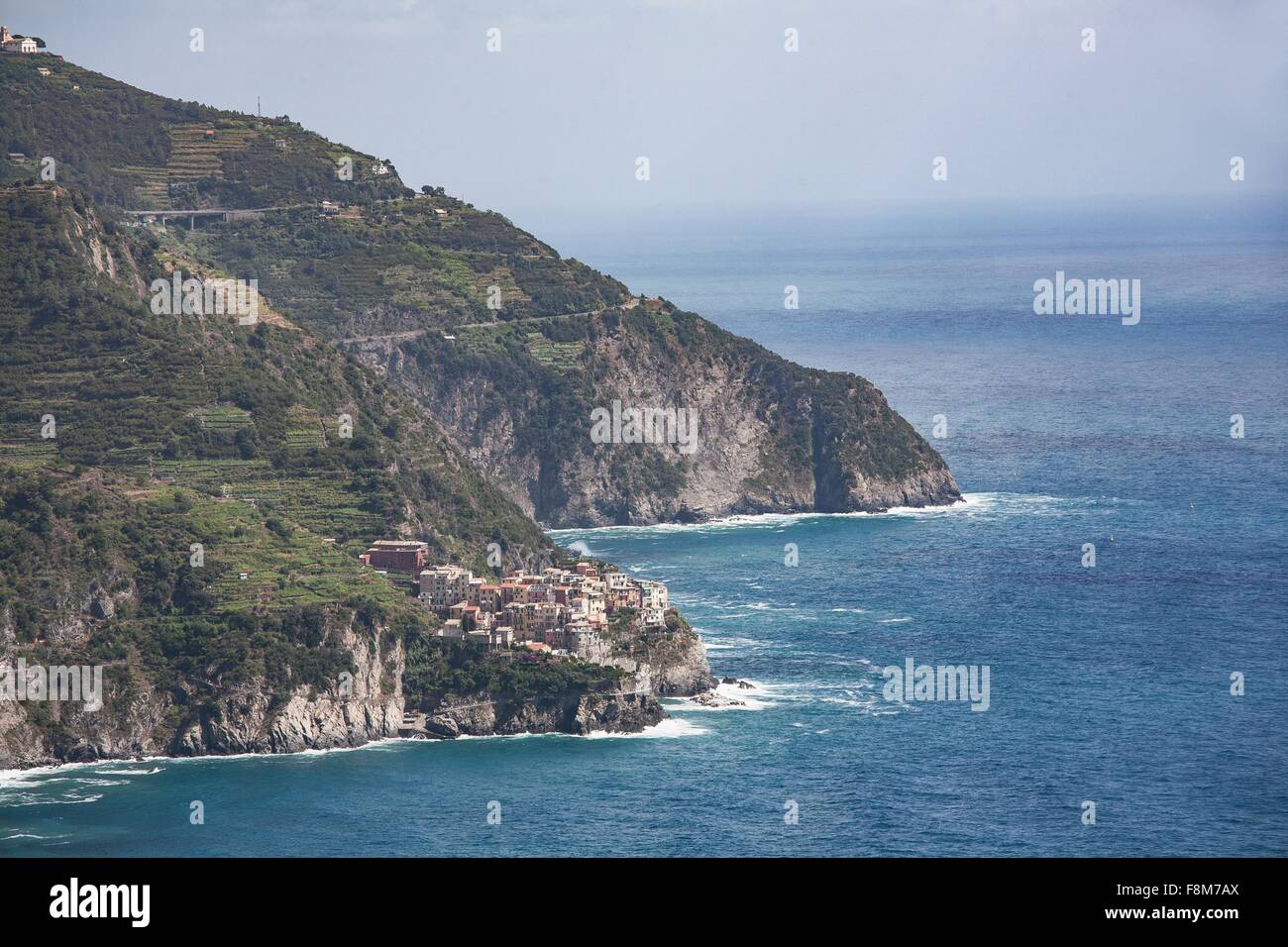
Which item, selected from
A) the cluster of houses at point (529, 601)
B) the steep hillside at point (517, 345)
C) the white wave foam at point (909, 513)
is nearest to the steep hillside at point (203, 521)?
the cluster of houses at point (529, 601)

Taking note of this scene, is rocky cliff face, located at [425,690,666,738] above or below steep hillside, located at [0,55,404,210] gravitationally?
below

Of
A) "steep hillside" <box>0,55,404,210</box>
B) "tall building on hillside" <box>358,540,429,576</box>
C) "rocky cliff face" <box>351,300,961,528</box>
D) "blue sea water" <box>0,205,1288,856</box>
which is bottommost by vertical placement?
"blue sea water" <box>0,205,1288,856</box>

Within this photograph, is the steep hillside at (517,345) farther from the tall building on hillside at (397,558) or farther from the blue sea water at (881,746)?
the tall building on hillside at (397,558)

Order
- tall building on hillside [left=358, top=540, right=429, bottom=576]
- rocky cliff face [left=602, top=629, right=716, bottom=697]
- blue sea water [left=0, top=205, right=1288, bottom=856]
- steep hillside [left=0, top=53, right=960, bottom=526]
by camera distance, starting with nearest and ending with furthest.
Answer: blue sea water [left=0, top=205, right=1288, bottom=856] < rocky cliff face [left=602, top=629, right=716, bottom=697] < tall building on hillside [left=358, top=540, right=429, bottom=576] < steep hillside [left=0, top=53, right=960, bottom=526]

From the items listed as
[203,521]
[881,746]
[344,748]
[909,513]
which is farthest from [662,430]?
[344,748]

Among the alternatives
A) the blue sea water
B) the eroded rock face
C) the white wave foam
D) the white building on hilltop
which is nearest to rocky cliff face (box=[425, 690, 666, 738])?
the blue sea water

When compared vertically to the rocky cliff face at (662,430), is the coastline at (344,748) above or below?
below

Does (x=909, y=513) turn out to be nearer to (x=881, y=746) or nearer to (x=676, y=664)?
(x=676, y=664)

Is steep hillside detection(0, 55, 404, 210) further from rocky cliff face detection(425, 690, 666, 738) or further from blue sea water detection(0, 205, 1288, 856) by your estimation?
rocky cliff face detection(425, 690, 666, 738)
